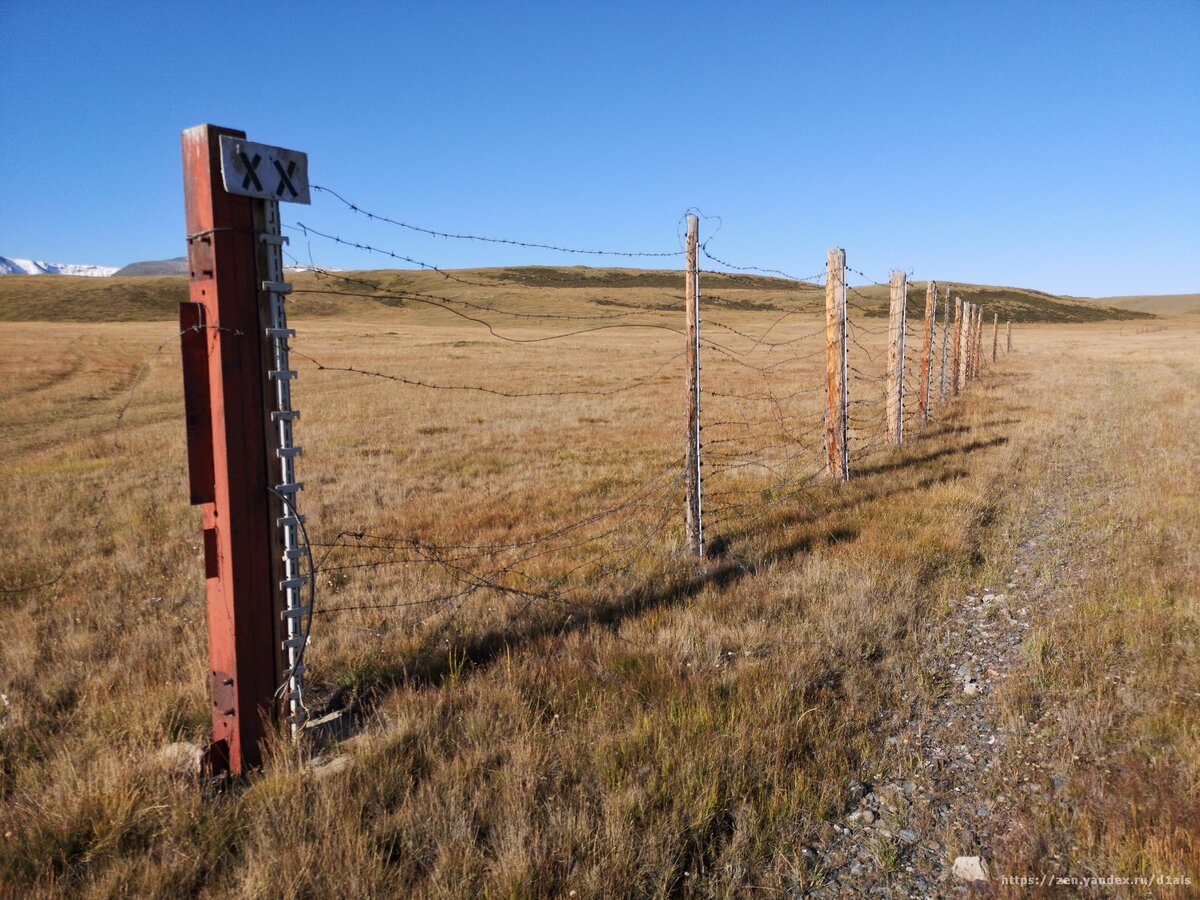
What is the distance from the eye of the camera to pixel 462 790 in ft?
10.8

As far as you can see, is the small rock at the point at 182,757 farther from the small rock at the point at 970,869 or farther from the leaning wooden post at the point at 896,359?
the leaning wooden post at the point at 896,359

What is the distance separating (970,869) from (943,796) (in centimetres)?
49

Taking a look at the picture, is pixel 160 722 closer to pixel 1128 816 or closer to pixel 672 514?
pixel 1128 816

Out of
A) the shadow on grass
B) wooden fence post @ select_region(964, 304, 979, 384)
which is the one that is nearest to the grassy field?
the shadow on grass

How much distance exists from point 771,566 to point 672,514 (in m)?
2.31

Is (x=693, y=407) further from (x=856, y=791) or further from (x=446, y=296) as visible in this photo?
(x=446, y=296)

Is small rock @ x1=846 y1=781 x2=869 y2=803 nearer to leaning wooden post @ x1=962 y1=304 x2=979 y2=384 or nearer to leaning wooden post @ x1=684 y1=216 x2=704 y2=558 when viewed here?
leaning wooden post @ x1=684 y1=216 x2=704 y2=558

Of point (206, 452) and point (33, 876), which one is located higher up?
point (206, 452)

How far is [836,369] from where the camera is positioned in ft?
32.3

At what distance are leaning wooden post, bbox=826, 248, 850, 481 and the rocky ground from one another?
16.8 feet

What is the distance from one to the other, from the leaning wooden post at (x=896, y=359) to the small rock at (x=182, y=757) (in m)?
10.9

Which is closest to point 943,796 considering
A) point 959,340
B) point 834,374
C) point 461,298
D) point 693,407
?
point 693,407

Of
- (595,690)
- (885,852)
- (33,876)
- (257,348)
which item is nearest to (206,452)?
(257,348)

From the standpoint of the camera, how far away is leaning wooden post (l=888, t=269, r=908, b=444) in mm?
12109
